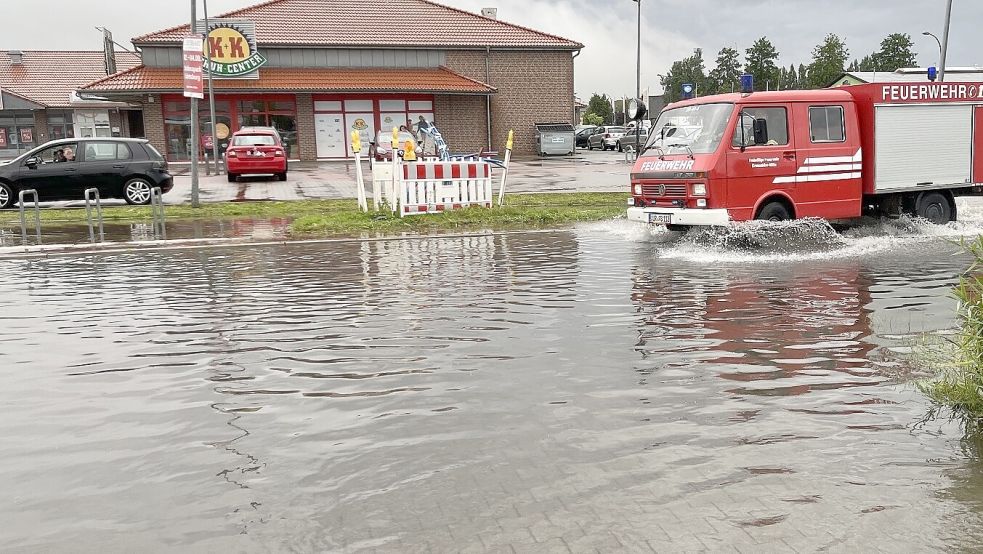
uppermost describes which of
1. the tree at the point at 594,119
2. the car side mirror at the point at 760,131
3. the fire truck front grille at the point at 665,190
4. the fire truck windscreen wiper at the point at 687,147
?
the tree at the point at 594,119

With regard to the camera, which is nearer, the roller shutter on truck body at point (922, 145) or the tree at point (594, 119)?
the roller shutter on truck body at point (922, 145)

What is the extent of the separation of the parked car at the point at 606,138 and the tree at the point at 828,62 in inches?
1174

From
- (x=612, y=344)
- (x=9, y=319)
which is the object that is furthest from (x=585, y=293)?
(x=9, y=319)

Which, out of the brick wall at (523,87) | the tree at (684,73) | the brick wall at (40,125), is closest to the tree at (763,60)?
the tree at (684,73)

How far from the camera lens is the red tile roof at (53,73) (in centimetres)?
5691

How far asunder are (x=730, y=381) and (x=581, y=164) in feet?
109

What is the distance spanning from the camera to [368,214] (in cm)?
1741

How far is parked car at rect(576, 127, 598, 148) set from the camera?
57750 mm

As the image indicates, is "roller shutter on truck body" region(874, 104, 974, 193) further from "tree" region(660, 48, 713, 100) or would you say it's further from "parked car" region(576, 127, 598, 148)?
"tree" region(660, 48, 713, 100)

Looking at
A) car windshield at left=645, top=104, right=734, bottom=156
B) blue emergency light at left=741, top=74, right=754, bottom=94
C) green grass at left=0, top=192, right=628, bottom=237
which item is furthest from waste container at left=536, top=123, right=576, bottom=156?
blue emergency light at left=741, top=74, right=754, bottom=94

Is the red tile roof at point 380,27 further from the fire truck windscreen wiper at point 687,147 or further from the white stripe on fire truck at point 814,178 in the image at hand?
the white stripe on fire truck at point 814,178

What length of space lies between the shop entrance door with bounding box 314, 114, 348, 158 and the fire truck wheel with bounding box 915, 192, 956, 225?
30.5 m

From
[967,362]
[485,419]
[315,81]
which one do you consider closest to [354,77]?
[315,81]

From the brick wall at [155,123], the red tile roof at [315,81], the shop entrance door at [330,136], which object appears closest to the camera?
Answer: the red tile roof at [315,81]
